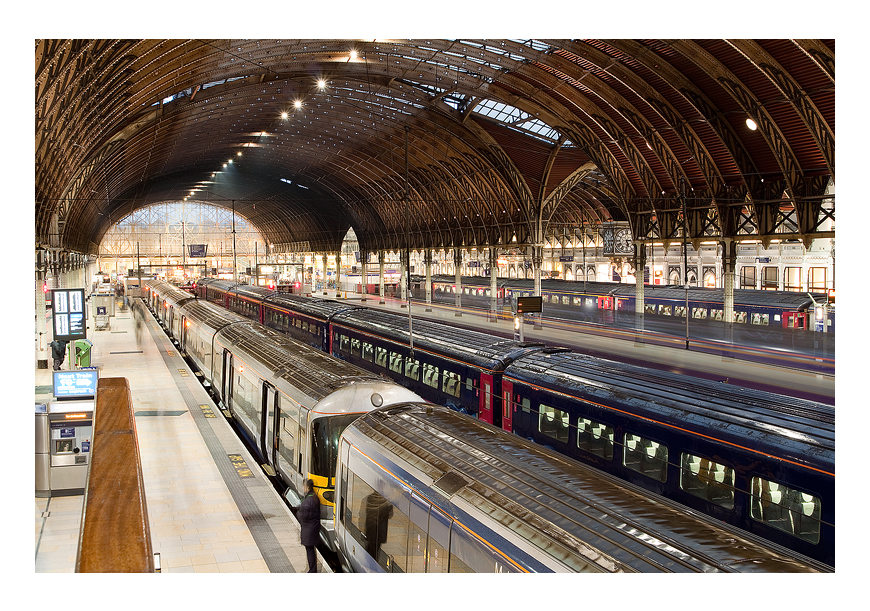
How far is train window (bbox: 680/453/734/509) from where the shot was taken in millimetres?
10719

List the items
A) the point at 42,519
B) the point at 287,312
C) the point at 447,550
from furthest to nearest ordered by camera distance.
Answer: the point at 287,312 → the point at 42,519 → the point at 447,550

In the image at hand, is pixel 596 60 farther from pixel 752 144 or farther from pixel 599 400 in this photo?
pixel 599 400

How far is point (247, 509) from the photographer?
13.1 meters

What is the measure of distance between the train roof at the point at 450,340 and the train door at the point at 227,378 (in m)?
5.79

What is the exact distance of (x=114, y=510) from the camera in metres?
6.87

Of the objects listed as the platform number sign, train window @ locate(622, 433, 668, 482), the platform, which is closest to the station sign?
the platform

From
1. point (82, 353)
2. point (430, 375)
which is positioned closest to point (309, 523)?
point (430, 375)

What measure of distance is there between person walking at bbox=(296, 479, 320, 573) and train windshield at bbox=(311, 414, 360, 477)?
1.20 metres

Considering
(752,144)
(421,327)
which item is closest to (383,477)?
(421,327)

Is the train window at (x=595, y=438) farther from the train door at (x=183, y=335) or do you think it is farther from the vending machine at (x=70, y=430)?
the train door at (x=183, y=335)

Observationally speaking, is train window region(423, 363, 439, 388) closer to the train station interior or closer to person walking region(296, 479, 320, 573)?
the train station interior

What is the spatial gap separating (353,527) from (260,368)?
24.5 feet

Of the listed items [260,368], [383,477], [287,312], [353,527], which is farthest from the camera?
[287,312]

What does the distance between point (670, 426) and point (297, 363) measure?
8129mm
